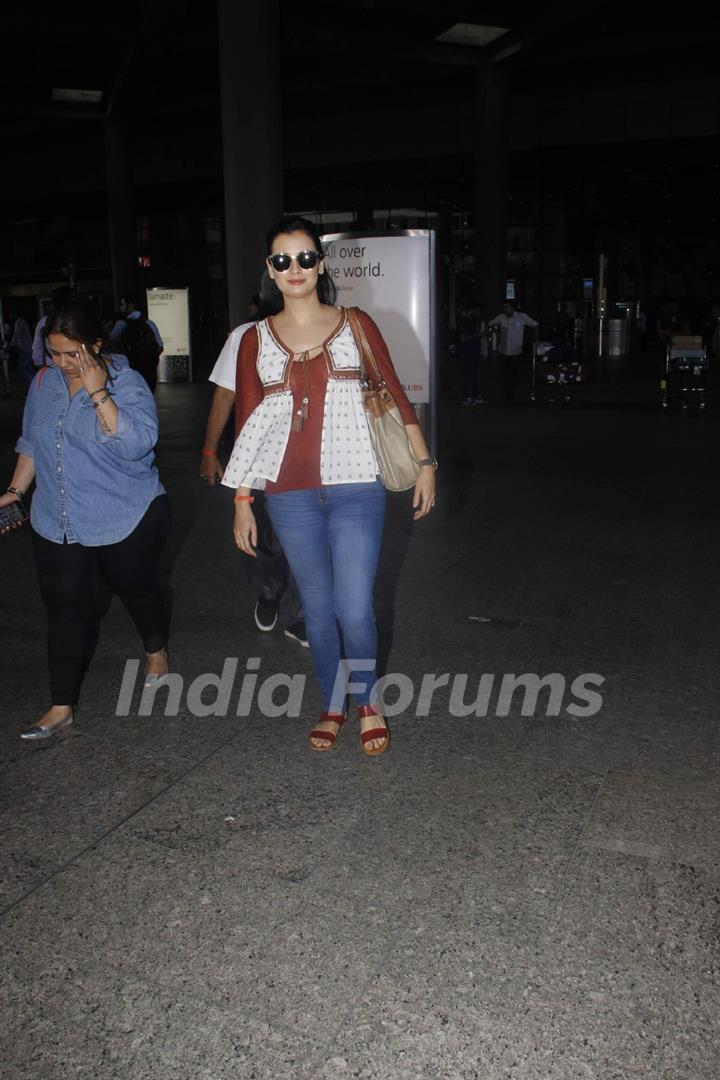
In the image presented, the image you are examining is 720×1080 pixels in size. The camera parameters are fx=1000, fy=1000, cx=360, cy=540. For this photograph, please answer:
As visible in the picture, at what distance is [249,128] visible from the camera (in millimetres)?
15688

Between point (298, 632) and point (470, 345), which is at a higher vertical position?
point (470, 345)

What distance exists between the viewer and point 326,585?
12.0ft

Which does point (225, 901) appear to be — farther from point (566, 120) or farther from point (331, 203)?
point (331, 203)

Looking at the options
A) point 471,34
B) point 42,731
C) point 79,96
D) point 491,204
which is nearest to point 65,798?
point 42,731

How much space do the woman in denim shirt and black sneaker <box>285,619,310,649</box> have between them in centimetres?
114

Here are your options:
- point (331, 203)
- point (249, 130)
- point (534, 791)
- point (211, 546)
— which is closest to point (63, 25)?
point (249, 130)

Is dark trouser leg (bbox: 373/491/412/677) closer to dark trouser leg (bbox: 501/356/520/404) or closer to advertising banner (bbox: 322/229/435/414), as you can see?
advertising banner (bbox: 322/229/435/414)

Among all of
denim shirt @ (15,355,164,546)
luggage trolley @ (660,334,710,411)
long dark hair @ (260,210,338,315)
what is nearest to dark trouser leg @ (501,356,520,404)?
luggage trolley @ (660,334,710,411)

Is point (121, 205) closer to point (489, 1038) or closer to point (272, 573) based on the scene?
point (272, 573)

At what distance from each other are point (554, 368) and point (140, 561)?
1376 cm

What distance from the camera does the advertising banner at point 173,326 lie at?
77.2ft

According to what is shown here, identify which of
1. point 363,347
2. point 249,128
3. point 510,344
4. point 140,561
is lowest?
point 140,561

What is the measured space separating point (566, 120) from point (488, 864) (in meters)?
33.4

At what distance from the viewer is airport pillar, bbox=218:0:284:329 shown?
15367mm
